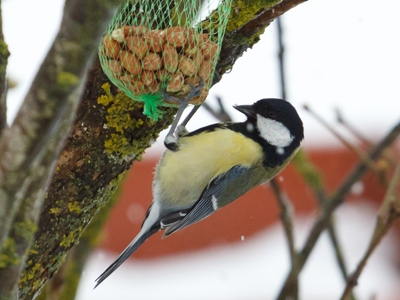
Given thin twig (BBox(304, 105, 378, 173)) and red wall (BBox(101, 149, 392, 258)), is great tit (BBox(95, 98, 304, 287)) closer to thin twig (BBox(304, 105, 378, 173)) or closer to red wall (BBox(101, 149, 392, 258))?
thin twig (BBox(304, 105, 378, 173))

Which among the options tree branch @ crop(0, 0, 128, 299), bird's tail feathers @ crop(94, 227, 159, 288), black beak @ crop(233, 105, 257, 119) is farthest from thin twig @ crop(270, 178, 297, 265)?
tree branch @ crop(0, 0, 128, 299)

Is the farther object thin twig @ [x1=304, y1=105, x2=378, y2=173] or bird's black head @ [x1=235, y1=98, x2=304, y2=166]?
bird's black head @ [x1=235, y1=98, x2=304, y2=166]

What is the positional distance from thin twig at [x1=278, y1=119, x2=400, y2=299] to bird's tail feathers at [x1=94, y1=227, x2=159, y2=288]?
0.60m

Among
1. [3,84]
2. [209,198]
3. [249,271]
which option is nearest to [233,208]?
[249,271]

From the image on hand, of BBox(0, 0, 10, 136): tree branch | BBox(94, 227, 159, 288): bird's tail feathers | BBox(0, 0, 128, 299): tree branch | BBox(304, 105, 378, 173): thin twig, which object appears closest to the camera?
BBox(0, 0, 128, 299): tree branch

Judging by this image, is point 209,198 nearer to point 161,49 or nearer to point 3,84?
point 161,49

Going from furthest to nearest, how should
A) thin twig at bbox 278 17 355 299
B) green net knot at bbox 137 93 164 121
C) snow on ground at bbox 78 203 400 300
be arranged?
1. snow on ground at bbox 78 203 400 300
2. thin twig at bbox 278 17 355 299
3. green net knot at bbox 137 93 164 121

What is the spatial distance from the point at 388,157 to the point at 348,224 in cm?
329

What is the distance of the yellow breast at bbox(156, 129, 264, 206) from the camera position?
2.05 meters

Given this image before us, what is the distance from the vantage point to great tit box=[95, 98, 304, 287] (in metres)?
2.05

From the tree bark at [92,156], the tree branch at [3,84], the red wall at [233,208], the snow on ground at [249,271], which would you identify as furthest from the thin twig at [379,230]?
the snow on ground at [249,271]

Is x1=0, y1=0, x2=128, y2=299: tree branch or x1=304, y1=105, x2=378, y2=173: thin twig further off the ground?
x1=0, y1=0, x2=128, y2=299: tree branch

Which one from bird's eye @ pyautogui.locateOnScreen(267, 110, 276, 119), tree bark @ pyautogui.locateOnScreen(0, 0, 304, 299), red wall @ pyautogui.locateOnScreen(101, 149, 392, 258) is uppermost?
tree bark @ pyautogui.locateOnScreen(0, 0, 304, 299)

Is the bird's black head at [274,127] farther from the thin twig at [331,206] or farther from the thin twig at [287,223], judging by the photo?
the thin twig at [331,206]
